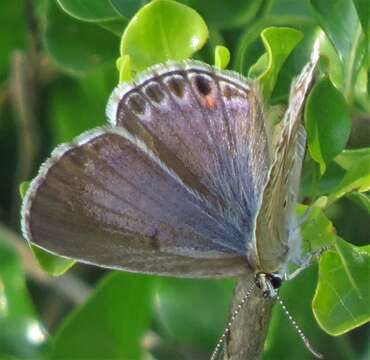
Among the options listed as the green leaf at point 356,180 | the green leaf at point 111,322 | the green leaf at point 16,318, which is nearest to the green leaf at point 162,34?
the green leaf at point 356,180

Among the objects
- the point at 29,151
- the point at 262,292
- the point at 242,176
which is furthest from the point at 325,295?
the point at 29,151

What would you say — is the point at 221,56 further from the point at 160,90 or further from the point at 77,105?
the point at 77,105

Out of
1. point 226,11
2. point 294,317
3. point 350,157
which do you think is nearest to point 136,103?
point 350,157

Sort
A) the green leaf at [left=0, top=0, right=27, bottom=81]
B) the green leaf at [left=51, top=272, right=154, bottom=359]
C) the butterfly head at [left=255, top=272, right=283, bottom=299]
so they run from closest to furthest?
1. the butterfly head at [left=255, top=272, right=283, bottom=299]
2. the green leaf at [left=51, top=272, right=154, bottom=359]
3. the green leaf at [left=0, top=0, right=27, bottom=81]

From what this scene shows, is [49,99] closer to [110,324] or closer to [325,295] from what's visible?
[110,324]

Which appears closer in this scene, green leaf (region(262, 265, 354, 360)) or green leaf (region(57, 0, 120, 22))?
green leaf (region(57, 0, 120, 22))

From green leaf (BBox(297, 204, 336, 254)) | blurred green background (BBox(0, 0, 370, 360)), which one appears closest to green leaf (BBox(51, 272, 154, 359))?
blurred green background (BBox(0, 0, 370, 360))

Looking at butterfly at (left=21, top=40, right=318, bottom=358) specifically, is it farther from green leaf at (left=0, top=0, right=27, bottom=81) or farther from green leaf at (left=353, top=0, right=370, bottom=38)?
green leaf at (left=0, top=0, right=27, bottom=81)
